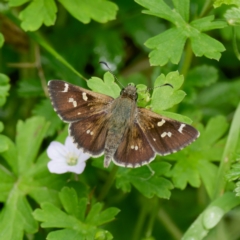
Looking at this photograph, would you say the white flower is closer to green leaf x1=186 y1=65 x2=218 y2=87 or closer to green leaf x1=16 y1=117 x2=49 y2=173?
green leaf x1=16 y1=117 x2=49 y2=173

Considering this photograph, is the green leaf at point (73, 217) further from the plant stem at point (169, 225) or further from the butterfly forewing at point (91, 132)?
the plant stem at point (169, 225)

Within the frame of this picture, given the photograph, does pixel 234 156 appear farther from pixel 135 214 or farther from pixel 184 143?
pixel 135 214

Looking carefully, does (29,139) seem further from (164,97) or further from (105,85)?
(164,97)

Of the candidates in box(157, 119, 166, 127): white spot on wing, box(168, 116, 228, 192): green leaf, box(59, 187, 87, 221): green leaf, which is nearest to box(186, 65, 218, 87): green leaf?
box(168, 116, 228, 192): green leaf

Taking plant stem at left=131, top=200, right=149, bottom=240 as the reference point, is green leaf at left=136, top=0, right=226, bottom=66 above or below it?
above

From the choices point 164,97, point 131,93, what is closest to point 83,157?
point 131,93

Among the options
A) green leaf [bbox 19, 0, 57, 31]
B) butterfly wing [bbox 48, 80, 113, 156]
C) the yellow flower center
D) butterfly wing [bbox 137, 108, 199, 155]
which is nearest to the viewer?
butterfly wing [bbox 137, 108, 199, 155]

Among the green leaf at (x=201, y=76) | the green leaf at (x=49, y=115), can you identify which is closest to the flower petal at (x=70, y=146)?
the green leaf at (x=49, y=115)

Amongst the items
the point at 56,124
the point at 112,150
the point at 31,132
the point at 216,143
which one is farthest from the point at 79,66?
the point at 112,150
